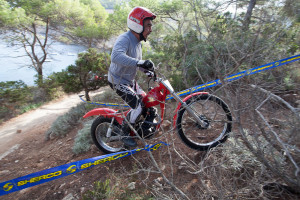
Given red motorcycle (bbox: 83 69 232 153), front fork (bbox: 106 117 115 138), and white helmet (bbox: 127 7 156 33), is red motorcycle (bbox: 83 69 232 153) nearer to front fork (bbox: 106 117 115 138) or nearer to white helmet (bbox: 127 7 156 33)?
front fork (bbox: 106 117 115 138)

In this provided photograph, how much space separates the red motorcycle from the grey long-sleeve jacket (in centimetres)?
43

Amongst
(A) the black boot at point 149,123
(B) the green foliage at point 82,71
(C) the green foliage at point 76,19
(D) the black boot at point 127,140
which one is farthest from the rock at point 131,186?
(C) the green foliage at point 76,19

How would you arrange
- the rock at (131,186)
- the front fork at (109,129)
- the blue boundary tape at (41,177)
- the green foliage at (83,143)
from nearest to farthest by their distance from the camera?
1. the blue boundary tape at (41,177)
2. the rock at (131,186)
3. the front fork at (109,129)
4. the green foliage at (83,143)

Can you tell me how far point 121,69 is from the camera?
9.04 feet

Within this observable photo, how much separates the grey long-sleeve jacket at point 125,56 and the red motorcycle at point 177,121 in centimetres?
43

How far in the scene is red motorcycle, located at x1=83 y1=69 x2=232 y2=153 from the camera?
2.50 m

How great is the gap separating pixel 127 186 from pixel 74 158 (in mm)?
1705

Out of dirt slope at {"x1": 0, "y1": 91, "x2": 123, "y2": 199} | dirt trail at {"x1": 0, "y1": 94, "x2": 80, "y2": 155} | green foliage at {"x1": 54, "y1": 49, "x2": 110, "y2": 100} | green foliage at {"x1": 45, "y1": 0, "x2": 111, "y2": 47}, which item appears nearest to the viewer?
dirt slope at {"x1": 0, "y1": 91, "x2": 123, "y2": 199}

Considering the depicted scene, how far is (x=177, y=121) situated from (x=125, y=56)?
1.28 m

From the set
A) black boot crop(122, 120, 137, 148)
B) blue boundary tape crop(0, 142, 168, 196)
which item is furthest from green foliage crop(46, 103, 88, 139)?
blue boundary tape crop(0, 142, 168, 196)

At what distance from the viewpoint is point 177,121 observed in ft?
8.45

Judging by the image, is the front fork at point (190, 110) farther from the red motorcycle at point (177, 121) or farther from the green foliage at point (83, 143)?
the green foliage at point (83, 143)

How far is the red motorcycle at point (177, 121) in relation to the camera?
250 cm

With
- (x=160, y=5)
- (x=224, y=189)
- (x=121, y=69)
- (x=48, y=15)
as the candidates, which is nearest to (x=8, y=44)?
(x=48, y=15)
